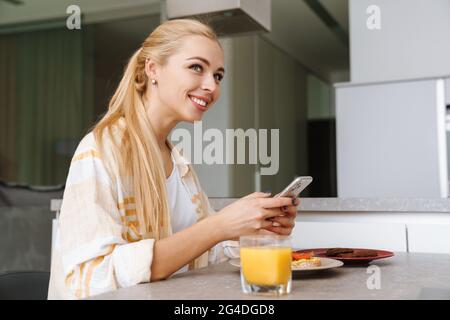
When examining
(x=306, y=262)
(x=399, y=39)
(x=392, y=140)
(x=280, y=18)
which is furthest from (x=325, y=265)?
(x=280, y=18)

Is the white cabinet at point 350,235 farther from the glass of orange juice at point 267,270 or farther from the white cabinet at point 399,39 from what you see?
the white cabinet at point 399,39

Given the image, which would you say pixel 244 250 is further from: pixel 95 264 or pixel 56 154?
pixel 56 154

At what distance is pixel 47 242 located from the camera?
7.67ft

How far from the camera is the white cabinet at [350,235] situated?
1482mm

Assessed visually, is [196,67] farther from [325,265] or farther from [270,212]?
[325,265]

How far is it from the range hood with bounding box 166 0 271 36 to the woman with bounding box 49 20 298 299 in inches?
22.6

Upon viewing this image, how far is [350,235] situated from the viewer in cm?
158

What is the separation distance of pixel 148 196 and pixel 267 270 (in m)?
Answer: 0.39

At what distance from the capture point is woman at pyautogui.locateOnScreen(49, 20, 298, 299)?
0.87m

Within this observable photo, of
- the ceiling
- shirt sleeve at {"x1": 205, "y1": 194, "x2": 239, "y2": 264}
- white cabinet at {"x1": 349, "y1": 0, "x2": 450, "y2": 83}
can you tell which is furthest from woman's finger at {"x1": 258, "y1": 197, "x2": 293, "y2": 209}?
the ceiling

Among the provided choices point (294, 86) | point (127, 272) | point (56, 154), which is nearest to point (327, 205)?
point (127, 272)

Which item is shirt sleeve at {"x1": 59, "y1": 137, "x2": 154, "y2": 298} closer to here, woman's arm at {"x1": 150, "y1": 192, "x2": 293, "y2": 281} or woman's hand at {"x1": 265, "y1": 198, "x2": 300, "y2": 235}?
woman's arm at {"x1": 150, "y1": 192, "x2": 293, "y2": 281}

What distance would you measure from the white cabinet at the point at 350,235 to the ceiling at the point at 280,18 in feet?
9.11

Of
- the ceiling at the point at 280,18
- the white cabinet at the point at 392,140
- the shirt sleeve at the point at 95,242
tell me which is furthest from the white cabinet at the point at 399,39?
the shirt sleeve at the point at 95,242
